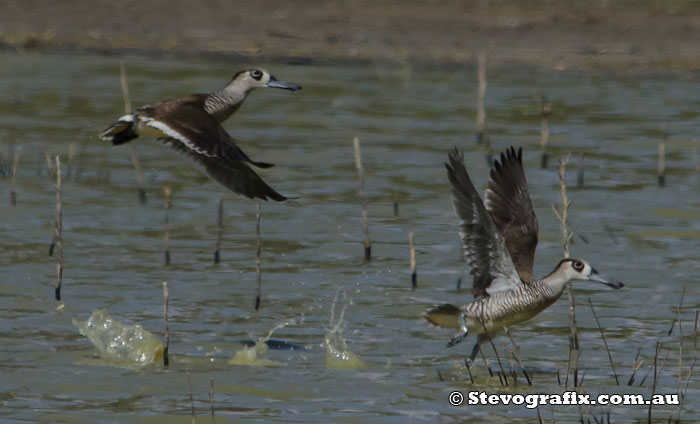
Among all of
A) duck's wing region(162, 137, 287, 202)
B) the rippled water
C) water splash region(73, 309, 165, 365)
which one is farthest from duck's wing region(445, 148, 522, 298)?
water splash region(73, 309, 165, 365)

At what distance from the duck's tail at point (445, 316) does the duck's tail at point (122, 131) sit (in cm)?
177

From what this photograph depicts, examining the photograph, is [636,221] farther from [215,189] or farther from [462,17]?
[462,17]

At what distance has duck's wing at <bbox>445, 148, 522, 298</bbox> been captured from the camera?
7.62 meters

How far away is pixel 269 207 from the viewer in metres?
13.3

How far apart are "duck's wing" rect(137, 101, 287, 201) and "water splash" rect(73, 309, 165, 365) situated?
3.15 ft

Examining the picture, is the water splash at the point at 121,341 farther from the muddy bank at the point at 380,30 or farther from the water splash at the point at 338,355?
the muddy bank at the point at 380,30

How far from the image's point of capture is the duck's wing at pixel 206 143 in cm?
792

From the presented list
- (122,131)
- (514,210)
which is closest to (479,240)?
(514,210)

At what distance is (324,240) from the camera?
12.1 metres

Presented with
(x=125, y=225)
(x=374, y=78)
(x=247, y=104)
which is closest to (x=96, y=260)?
(x=125, y=225)

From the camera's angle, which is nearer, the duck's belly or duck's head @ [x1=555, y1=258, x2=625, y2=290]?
the duck's belly

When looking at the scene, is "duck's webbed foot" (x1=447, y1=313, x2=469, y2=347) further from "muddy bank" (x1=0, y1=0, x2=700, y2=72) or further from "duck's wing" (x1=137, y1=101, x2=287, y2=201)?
"muddy bank" (x1=0, y1=0, x2=700, y2=72)

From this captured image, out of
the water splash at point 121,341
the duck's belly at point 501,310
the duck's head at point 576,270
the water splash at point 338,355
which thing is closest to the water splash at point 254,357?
the water splash at point 338,355

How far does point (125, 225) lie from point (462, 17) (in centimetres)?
1006
